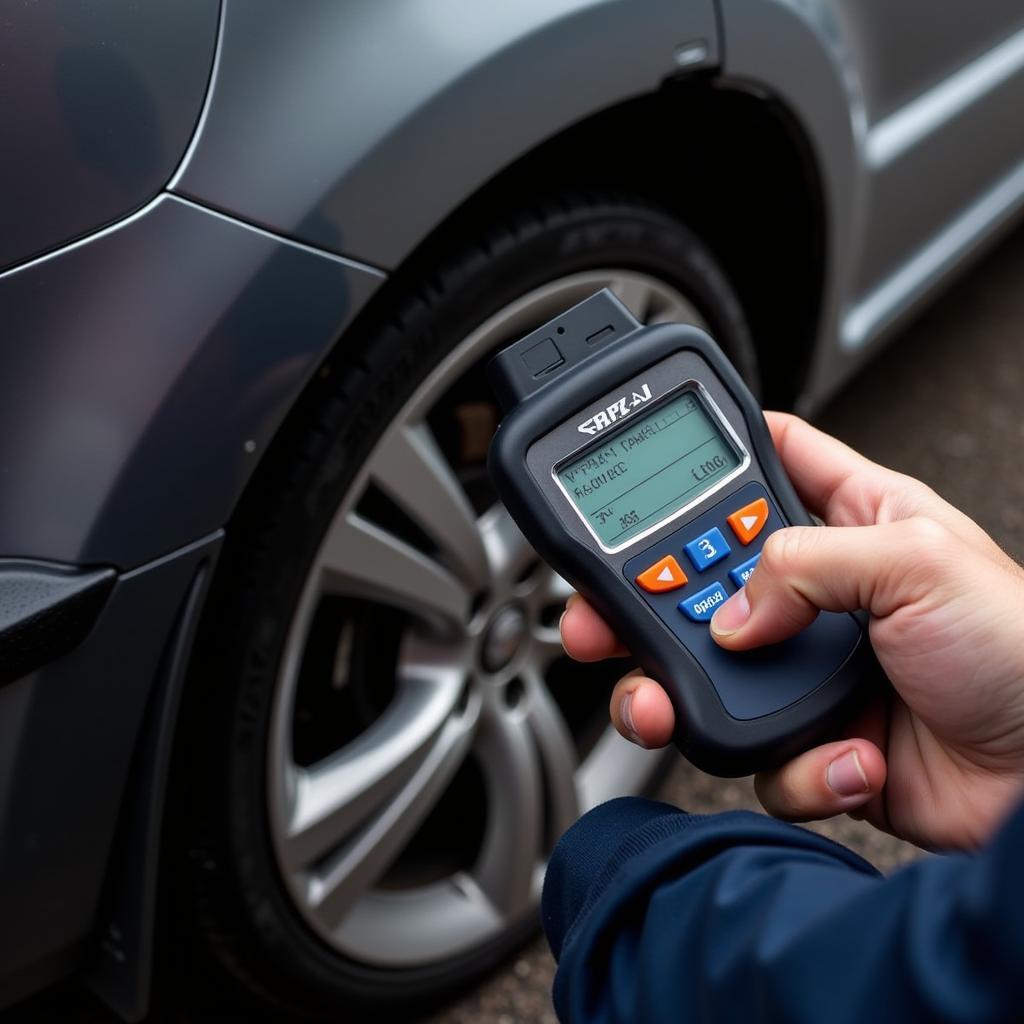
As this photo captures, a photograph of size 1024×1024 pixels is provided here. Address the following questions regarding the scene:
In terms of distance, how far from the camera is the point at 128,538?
96 cm

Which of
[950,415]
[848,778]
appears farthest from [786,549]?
[950,415]

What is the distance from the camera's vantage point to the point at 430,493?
1207 mm

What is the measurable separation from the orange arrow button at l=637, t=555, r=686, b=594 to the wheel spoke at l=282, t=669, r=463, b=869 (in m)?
0.43

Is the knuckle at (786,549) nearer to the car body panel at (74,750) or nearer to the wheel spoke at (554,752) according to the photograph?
the car body panel at (74,750)

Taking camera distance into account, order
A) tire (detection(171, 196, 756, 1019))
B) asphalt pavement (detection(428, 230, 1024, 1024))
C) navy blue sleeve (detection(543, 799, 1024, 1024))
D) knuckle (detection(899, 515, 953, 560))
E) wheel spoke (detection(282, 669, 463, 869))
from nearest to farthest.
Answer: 1. navy blue sleeve (detection(543, 799, 1024, 1024))
2. knuckle (detection(899, 515, 953, 560))
3. tire (detection(171, 196, 756, 1019))
4. wheel spoke (detection(282, 669, 463, 869))
5. asphalt pavement (detection(428, 230, 1024, 1024))

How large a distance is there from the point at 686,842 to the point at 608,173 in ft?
2.66

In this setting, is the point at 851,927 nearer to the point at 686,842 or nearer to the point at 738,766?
the point at 686,842

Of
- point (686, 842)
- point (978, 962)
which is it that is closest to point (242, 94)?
point (686, 842)

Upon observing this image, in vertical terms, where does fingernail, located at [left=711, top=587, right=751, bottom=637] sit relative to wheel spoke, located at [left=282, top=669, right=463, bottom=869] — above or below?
above

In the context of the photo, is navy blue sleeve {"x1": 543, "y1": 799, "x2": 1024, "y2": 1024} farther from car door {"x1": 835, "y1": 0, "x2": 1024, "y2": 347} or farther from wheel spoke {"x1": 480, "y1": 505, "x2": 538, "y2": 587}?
car door {"x1": 835, "y1": 0, "x2": 1024, "y2": 347}

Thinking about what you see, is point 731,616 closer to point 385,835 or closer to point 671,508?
point 671,508

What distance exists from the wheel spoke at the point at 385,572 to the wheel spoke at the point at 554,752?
191 millimetres

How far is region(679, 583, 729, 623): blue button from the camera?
0.94 m

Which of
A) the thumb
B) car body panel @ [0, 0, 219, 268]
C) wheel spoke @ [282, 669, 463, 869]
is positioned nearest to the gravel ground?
wheel spoke @ [282, 669, 463, 869]
